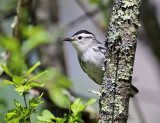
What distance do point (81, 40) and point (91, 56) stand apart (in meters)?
0.42

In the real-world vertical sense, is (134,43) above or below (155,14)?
below

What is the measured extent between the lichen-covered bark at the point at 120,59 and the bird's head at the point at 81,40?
170 centimetres

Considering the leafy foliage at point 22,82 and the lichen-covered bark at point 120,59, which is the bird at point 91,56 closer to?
the lichen-covered bark at point 120,59

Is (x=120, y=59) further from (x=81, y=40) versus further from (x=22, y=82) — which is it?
(x=81, y=40)

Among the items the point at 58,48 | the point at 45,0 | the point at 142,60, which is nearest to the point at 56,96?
the point at 58,48

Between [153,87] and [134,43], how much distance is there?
13.2ft

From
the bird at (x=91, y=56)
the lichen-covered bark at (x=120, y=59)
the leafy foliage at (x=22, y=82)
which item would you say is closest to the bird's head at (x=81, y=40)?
the bird at (x=91, y=56)

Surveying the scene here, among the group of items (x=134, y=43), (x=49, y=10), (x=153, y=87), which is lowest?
(x=153, y=87)

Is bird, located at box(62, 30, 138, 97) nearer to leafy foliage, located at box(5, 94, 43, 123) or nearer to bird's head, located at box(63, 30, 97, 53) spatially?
bird's head, located at box(63, 30, 97, 53)

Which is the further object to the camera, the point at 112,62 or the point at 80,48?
the point at 80,48

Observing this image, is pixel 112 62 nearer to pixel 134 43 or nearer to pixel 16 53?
pixel 134 43

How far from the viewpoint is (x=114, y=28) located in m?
1.86

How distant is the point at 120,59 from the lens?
6.09 ft

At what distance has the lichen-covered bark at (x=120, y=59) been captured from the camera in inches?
72.6
